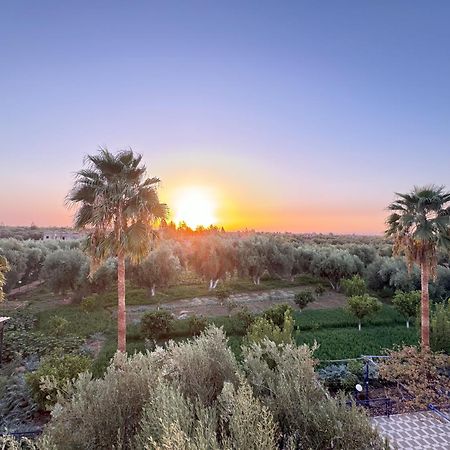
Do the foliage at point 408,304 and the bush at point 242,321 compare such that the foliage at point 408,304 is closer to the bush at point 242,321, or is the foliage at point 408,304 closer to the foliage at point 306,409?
the bush at point 242,321

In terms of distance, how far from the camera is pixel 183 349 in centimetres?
594

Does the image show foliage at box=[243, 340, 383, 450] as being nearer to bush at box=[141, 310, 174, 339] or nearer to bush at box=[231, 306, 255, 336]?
bush at box=[141, 310, 174, 339]

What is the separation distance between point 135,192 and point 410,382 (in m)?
11.4

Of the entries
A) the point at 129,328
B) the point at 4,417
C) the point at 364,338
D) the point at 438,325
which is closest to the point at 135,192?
the point at 4,417

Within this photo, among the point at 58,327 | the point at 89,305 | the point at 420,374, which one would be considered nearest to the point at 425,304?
the point at 420,374

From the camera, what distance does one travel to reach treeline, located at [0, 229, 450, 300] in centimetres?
2722

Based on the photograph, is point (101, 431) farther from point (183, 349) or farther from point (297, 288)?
point (297, 288)

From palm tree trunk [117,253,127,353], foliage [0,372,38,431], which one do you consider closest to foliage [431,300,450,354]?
palm tree trunk [117,253,127,353]

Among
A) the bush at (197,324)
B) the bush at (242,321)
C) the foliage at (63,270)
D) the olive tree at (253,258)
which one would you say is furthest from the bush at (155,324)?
the olive tree at (253,258)

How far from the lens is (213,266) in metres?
32.7

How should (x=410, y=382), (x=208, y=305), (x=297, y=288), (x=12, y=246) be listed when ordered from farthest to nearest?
(x=297, y=288), (x=12, y=246), (x=208, y=305), (x=410, y=382)

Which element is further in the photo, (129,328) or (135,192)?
(129,328)

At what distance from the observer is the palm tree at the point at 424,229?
12.4m

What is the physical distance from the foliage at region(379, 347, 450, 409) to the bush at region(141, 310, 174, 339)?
33.9 ft
